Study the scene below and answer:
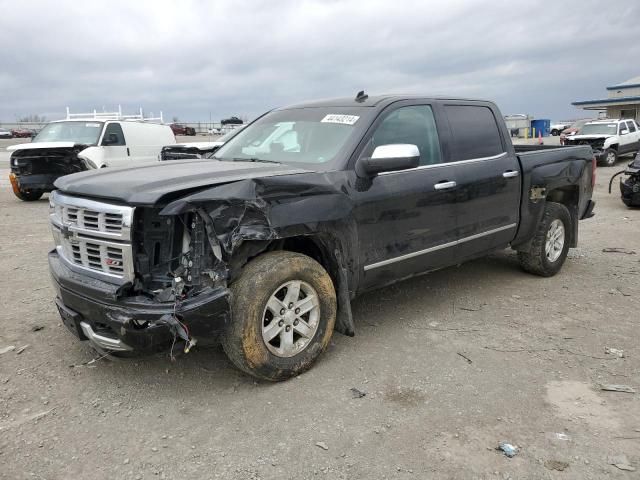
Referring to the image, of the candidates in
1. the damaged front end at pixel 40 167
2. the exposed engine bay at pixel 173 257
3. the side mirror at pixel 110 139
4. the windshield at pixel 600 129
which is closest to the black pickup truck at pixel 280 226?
the exposed engine bay at pixel 173 257

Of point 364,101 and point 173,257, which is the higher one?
point 364,101

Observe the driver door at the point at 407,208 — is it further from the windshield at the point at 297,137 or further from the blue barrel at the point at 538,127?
the blue barrel at the point at 538,127

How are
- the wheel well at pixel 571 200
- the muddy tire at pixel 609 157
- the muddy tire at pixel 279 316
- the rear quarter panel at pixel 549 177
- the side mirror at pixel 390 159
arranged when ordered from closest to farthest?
the muddy tire at pixel 279 316 → the side mirror at pixel 390 159 → the rear quarter panel at pixel 549 177 → the wheel well at pixel 571 200 → the muddy tire at pixel 609 157

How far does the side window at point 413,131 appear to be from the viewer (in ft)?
13.6

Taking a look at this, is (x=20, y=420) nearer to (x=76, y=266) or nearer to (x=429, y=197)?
(x=76, y=266)

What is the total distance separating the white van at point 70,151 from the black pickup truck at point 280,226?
8.17 meters

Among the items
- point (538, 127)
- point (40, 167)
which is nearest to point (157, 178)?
point (40, 167)

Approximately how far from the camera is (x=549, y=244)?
19.0ft

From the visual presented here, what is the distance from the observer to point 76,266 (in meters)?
3.45

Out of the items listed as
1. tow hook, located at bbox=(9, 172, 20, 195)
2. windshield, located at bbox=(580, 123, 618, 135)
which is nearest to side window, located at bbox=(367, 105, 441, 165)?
tow hook, located at bbox=(9, 172, 20, 195)

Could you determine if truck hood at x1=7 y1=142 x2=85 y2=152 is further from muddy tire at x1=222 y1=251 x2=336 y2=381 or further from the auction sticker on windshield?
muddy tire at x1=222 y1=251 x2=336 y2=381

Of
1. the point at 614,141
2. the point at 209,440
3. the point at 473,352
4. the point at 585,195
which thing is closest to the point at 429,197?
the point at 473,352

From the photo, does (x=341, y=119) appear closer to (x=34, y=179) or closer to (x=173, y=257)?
(x=173, y=257)

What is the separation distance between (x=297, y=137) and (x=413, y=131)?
3.13 feet
